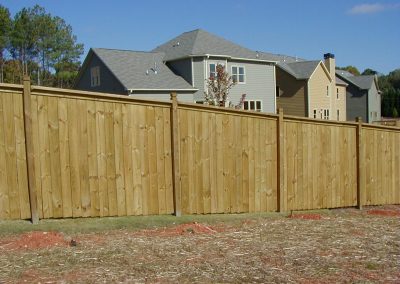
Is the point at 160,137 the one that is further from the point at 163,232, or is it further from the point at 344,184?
the point at 344,184

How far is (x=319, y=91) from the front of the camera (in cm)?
4234

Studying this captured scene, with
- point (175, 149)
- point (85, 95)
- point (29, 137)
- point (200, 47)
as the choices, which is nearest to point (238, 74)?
point (200, 47)

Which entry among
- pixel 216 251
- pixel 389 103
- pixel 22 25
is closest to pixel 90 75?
pixel 22 25

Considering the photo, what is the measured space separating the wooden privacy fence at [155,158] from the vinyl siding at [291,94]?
3170cm

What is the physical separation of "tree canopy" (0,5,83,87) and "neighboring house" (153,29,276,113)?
18.0 meters

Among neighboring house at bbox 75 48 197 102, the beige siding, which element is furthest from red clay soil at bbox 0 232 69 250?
the beige siding

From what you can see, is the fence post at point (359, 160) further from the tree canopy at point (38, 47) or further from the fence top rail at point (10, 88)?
the tree canopy at point (38, 47)

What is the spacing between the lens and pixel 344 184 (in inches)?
377

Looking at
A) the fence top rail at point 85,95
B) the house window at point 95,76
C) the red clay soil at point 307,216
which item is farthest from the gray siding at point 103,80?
the fence top rail at point 85,95

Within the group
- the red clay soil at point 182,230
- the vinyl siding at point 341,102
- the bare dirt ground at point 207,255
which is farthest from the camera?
the vinyl siding at point 341,102

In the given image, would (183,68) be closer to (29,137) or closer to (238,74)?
(238,74)

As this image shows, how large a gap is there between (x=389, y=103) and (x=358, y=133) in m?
67.3

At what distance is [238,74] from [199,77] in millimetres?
3980

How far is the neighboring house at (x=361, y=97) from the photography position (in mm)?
51906
